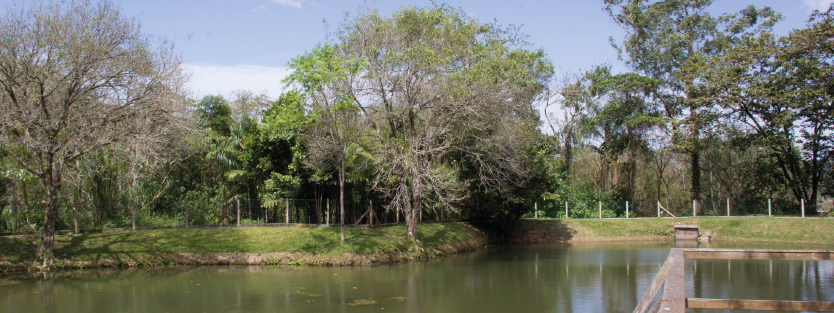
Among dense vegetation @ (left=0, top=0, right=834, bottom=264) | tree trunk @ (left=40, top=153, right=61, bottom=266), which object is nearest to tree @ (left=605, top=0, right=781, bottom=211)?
dense vegetation @ (left=0, top=0, right=834, bottom=264)

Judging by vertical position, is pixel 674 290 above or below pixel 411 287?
above

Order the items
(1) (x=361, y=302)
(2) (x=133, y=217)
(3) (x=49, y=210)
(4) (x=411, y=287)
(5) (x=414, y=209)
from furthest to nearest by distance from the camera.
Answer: (2) (x=133, y=217) → (5) (x=414, y=209) → (3) (x=49, y=210) → (4) (x=411, y=287) → (1) (x=361, y=302)

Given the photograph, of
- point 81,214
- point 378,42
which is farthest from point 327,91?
point 81,214

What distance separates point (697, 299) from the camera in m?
5.81

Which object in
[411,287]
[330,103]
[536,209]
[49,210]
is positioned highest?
[330,103]

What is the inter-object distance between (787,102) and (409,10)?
2052 cm

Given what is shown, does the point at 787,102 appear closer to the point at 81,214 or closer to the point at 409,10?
the point at 409,10

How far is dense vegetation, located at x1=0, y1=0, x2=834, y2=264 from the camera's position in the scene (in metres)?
16.1

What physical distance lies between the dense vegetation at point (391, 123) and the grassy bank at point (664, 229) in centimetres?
253

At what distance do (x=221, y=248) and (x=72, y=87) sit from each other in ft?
21.1

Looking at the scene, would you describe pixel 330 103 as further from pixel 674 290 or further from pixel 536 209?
pixel 536 209

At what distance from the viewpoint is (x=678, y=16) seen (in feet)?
131

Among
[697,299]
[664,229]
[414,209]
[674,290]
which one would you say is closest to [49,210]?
[414,209]

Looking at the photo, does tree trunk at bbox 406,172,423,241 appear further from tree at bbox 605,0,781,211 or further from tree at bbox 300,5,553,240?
tree at bbox 605,0,781,211
